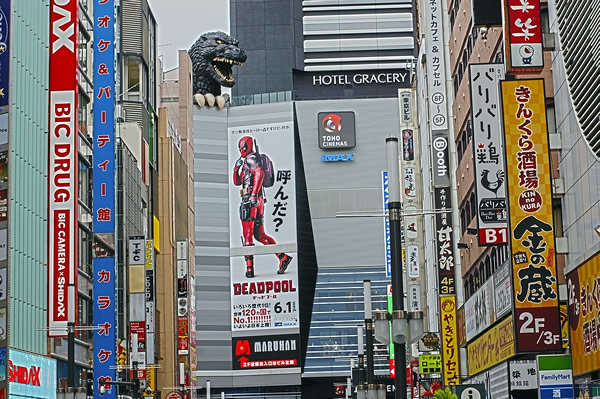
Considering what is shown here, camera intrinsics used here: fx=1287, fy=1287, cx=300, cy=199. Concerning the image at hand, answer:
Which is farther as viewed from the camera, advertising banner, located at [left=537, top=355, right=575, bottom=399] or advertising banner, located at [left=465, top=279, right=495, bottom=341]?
advertising banner, located at [left=465, top=279, right=495, bottom=341]

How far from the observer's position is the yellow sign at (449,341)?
5456 centimetres

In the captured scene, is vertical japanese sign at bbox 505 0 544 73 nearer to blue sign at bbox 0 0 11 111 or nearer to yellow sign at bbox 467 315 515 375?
yellow sign at bbox 467 315 515 375

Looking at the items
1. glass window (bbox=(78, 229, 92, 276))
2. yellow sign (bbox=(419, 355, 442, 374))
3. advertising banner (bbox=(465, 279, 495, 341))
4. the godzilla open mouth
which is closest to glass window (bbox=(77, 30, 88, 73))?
glass window (bbox=(78, 229, 92, 276))

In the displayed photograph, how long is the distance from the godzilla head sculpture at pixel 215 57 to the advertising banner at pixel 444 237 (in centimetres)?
10721

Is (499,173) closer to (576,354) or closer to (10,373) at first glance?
(576,354)

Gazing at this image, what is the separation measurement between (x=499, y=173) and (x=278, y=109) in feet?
424

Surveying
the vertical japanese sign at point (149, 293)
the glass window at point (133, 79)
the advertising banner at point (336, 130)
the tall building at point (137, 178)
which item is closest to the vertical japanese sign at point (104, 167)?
the tall building at point (137, 178)

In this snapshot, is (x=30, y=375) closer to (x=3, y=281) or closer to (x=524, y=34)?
(x=3, y=281)

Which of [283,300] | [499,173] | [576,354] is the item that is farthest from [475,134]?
[283,300]

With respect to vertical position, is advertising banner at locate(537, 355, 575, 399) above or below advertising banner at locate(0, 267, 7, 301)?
below

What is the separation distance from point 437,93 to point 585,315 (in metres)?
32.1

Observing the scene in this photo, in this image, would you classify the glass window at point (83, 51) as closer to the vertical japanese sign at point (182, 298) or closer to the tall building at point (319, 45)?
the vertical japanese sign at point (182, 298)

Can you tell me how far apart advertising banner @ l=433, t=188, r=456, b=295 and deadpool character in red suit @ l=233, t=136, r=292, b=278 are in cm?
10372

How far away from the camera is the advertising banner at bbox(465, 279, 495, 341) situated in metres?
42.1
